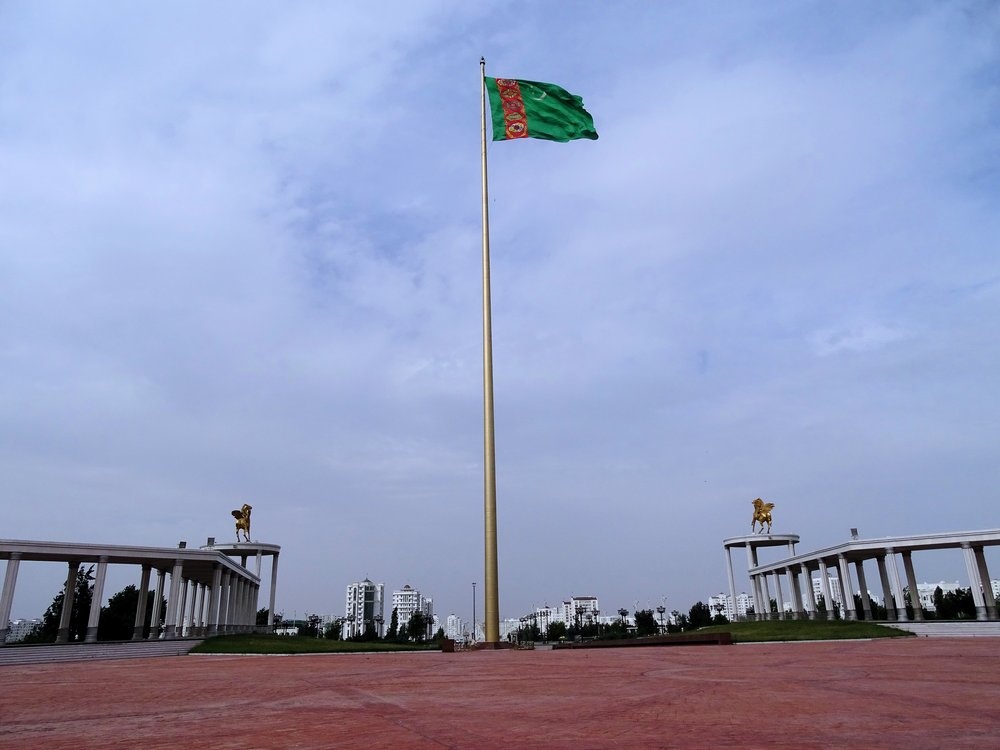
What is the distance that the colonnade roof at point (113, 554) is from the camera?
29.8 metres

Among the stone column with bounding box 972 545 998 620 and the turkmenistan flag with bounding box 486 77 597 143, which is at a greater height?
the turkmenistan flag with bounding box 486 77 597 143

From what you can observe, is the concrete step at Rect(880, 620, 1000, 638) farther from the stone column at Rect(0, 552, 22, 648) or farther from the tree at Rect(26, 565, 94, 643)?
the tree at Rect(26, 565, 94, 643)

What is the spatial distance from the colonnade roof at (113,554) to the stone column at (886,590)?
3903 centimetres

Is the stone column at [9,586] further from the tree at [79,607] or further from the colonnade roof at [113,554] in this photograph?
the tree at [79,607]

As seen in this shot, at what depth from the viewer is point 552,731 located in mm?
3262

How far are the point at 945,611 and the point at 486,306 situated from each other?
76.8 m

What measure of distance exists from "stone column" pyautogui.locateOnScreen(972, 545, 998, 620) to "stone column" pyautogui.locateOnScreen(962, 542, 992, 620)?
9.4 inches

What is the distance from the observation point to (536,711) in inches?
156

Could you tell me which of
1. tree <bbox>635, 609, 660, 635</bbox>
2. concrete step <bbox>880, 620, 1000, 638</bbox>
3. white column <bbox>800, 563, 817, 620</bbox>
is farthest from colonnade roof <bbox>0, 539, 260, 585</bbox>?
tree <bbox>635, 609, 660, 635</bbox>

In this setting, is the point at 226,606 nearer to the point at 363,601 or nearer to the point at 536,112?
the point at 536,112

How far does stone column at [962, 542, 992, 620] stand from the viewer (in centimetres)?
3350

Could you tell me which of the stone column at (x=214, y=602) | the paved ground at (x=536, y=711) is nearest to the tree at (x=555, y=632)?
the stone column at (x=214, y=602)

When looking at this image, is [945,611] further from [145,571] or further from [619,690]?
[619,690]

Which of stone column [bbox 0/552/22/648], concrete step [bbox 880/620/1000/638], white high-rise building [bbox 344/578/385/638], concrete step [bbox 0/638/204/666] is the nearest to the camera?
concrete step [bbox 0/638/204/666]
